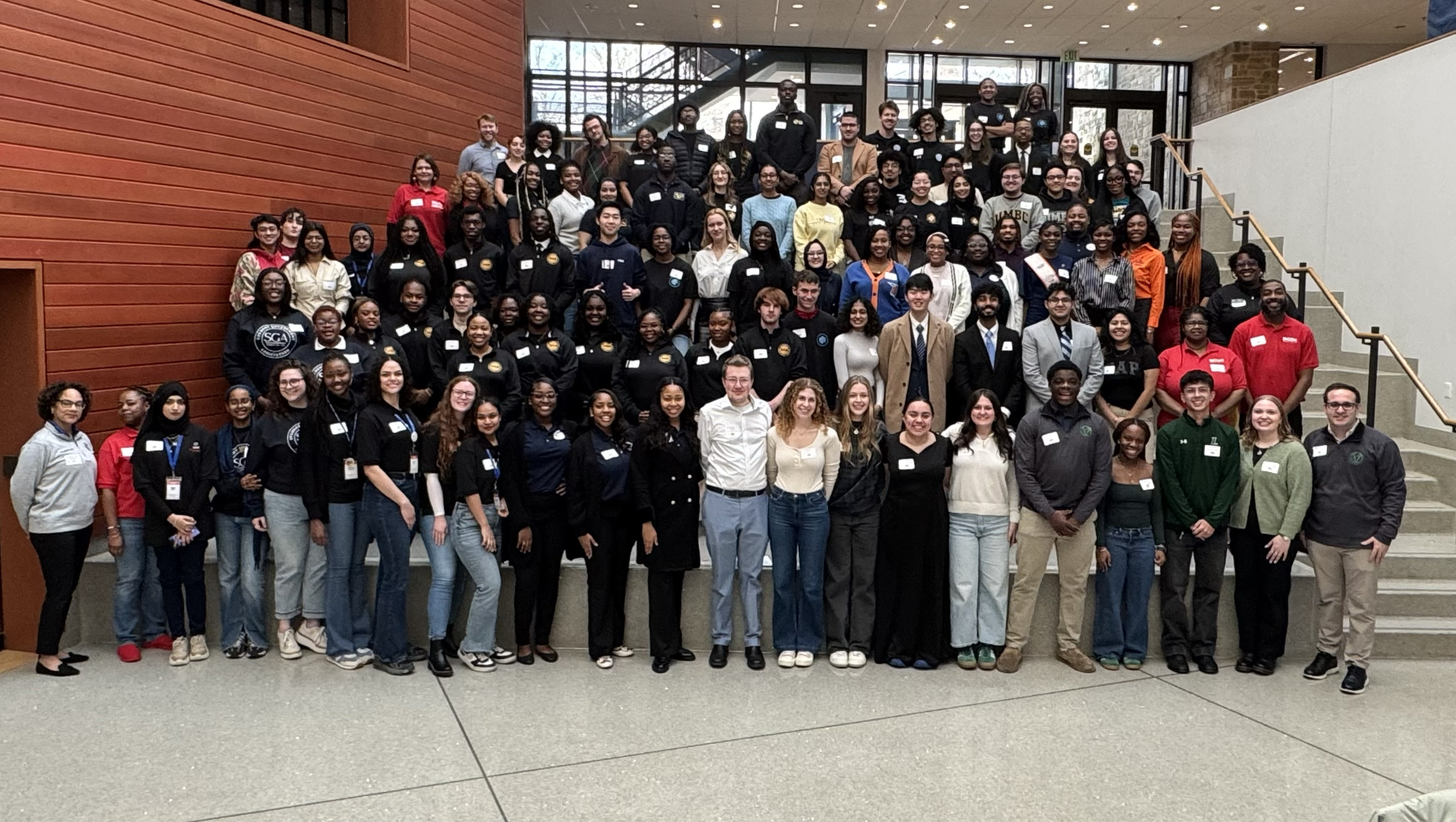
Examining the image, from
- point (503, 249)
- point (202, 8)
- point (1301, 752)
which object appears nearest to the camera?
point (1301, 752)

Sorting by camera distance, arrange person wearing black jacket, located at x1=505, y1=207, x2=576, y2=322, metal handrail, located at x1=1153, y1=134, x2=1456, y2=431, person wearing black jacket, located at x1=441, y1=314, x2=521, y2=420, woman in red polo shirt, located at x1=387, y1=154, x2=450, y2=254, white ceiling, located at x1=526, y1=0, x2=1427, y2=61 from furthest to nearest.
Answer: white ceiling, located at x1=526, y1=0, x2=1427, y2=61
woman in red polo shirt, located at x1=387, y1=154, x2=450, y2=254
person wearing black jacket, located at x1=505, y1=207, x2=576, y2=322
metal handrail, located at x1=1153, y1=134, x2=1456, y2=431
person wearing black jacket, located at x1=441, y1=314, x2=521, y2=420

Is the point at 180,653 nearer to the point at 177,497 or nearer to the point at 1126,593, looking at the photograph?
the point at 177,497

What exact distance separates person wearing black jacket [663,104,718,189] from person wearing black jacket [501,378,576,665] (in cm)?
406

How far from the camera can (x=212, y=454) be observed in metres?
6.07

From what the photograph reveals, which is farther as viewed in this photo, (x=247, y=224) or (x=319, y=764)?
(x=247, y=224)

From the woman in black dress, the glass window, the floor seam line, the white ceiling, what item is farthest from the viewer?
the glass window

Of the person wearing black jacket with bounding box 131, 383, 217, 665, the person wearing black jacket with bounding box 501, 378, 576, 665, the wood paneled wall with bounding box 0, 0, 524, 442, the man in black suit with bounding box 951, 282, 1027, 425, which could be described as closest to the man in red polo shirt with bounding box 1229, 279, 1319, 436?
the man in black suit with bounding box 951, 282, 1027, 425

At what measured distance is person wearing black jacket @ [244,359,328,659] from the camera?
A: 19.7 feet

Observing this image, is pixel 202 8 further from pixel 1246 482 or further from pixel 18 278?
pixel 1246 482

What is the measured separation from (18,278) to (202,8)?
234 cm

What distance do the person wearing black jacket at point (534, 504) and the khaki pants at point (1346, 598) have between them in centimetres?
419

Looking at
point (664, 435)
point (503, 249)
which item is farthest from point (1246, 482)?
point (503, 249)

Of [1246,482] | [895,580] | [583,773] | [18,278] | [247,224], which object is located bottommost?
[583,773]

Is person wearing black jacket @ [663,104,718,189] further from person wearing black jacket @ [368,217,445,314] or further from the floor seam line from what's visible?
the floor seam line
